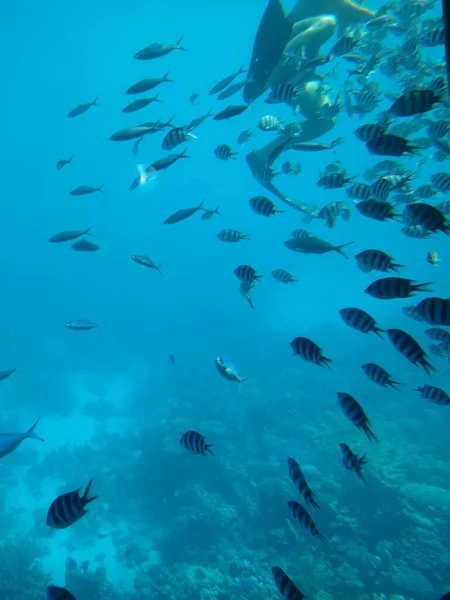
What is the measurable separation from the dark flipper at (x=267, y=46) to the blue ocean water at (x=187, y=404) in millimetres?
3267

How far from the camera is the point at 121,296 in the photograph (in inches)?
2121

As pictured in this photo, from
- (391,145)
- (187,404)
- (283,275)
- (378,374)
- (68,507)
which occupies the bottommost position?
(187,404)

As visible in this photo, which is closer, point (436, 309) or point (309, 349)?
point (436, 309)

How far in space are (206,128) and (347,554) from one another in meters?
114

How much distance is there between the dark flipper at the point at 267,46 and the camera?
6582mm

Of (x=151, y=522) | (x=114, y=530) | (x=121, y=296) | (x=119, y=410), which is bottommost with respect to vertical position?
(x=121, y=296)

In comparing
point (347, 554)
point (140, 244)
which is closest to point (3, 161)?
point (140, 244)

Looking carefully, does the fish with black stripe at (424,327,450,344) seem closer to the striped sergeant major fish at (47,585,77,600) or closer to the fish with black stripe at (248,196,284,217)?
the fish with black stripe at (248,196,284,217)

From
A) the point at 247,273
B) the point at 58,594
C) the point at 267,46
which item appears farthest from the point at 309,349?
the point at 267,46

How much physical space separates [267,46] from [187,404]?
60.6ft

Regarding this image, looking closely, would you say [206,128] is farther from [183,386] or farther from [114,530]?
[114,530]

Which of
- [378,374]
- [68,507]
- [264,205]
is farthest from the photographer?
[264,205]

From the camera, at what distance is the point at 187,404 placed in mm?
21391

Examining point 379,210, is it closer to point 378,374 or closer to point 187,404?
point 378,374
